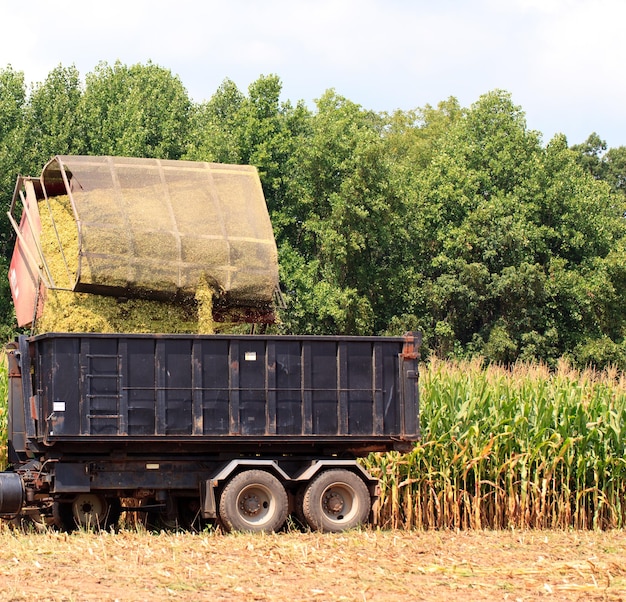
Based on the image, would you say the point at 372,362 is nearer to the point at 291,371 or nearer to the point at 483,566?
the point at 291,371

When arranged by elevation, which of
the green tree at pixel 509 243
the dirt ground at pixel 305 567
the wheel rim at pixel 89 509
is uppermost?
the green tree at pixel 509 243

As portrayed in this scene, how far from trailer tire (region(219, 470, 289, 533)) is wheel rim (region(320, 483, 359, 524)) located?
19.6 inches

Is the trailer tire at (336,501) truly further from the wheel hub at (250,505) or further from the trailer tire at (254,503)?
the wheel hub at (250,505)

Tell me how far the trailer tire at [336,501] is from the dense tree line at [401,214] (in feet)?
85.9

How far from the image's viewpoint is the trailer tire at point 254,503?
43.1 feet

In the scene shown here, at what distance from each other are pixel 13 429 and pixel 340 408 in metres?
4.01

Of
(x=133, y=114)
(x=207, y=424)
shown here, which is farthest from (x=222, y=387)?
(x=133, y=114)

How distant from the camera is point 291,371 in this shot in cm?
1348

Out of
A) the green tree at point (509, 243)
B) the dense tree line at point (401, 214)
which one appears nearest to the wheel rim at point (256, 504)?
the dense tree line at point (401, 214)

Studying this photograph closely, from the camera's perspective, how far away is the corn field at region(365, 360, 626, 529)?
50.8 feet

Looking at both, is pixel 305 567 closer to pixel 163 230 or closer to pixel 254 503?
pixel 254 503

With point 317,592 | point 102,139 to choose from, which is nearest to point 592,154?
point 102,139

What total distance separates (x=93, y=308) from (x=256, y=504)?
128 inches

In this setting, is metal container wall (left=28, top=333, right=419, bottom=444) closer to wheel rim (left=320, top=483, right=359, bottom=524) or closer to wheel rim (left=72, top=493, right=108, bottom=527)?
wheel rim (left=320, top=483, right=359, bottom=524)
